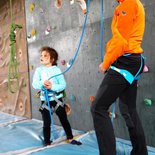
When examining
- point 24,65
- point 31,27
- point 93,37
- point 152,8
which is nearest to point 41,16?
point 31,27

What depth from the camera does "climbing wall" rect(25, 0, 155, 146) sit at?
1.95 meters

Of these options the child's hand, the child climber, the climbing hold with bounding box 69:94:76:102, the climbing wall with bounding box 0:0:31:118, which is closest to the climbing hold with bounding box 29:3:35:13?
the climbing wall with bounding box 0:0:31:118

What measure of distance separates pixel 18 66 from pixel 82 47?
1.56m

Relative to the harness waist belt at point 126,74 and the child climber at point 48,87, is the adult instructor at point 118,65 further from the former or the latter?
the child climber at point 48,87

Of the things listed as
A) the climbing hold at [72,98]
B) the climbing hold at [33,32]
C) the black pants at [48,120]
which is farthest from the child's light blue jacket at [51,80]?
the climbing hold at [33,32]

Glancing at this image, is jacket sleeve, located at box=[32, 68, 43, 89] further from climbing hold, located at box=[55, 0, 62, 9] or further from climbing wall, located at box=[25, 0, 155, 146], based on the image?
climbing hold, located at box=[55, 0, 62, 9]

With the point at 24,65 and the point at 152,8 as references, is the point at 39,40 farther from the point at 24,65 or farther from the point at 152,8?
the point at 152,8

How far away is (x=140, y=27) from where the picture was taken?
1.45 m

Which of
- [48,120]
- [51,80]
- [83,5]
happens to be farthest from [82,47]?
[48,120]

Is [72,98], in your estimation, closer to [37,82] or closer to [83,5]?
[37,82]

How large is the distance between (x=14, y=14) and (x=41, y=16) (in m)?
0.85

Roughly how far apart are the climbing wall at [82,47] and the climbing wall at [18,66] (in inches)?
13.2

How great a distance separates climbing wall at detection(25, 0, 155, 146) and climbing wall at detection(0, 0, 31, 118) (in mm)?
335

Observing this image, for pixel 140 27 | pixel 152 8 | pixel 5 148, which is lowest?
pixel 5 148
